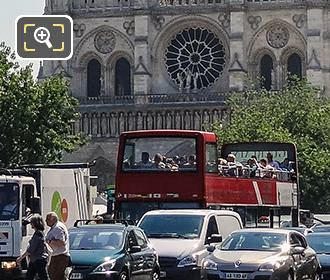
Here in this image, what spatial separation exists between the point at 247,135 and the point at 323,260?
32.0 meters

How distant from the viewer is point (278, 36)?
76.4m

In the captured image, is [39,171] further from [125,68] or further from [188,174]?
Answer: [125,68]

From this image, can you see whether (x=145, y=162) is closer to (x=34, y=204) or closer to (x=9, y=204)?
(x=34, y=204)

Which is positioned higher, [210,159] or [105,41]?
[105,41]

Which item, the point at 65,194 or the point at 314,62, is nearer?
the point at 65,194

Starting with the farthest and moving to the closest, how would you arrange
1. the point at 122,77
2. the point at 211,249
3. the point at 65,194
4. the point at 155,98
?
the point at 122,77 < the point at 155,98 < the point at 65,194 < the point at 211,249

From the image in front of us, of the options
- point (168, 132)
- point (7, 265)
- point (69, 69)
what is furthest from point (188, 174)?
point (69, 69)

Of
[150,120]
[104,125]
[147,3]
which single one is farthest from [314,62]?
[104,125]

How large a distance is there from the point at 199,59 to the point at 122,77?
6.26m

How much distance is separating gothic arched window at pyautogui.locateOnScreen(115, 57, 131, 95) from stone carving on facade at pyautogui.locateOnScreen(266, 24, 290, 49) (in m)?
9.92

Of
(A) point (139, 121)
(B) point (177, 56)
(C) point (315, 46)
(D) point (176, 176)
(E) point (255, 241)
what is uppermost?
(C) point (315, 46)

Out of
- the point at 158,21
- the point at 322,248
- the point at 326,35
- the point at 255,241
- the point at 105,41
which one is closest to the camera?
the point at 255,241

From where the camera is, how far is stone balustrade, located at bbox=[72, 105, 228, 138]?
246 feet

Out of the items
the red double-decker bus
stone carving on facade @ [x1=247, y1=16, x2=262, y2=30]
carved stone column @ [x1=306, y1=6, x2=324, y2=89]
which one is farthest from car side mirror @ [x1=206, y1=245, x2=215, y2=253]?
stone carving on facade @ [x1=247, y1=16, x2=262, y2=30]
